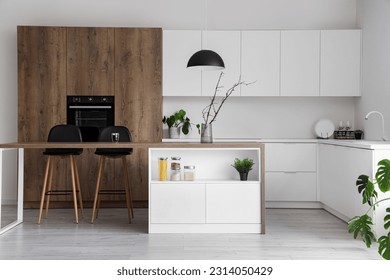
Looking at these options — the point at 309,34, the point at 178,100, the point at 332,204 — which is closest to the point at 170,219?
the point at 332,204

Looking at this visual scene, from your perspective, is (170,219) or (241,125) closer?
(170,219)

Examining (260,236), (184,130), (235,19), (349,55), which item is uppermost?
(235,19)

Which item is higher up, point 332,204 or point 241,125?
point 241,125

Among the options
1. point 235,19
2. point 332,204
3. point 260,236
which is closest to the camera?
point 260,236

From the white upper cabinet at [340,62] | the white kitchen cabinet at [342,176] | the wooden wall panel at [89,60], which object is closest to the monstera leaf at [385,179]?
the white kitchen cabinet at [342,176]

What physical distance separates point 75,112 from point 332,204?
345 cm

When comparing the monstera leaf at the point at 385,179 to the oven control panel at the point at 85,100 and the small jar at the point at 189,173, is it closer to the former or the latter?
Answer: the small jar at the point at 189,173

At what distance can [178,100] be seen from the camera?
7.09m

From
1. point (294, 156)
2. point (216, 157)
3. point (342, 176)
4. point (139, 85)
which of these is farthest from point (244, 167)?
point (139, 85)

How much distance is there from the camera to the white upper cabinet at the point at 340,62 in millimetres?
6656

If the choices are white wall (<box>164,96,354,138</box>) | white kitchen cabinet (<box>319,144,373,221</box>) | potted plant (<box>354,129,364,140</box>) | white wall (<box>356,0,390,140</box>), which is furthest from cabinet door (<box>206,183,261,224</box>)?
potted plant (<box>354,129,364,140</box>)

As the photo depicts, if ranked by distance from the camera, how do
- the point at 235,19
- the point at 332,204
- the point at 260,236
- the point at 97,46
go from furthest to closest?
the point at 235,19, the point at 97,46, the point at 332,204, the point at 260,236

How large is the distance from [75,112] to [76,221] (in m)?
1.67

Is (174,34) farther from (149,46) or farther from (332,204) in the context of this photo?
(332,204)
